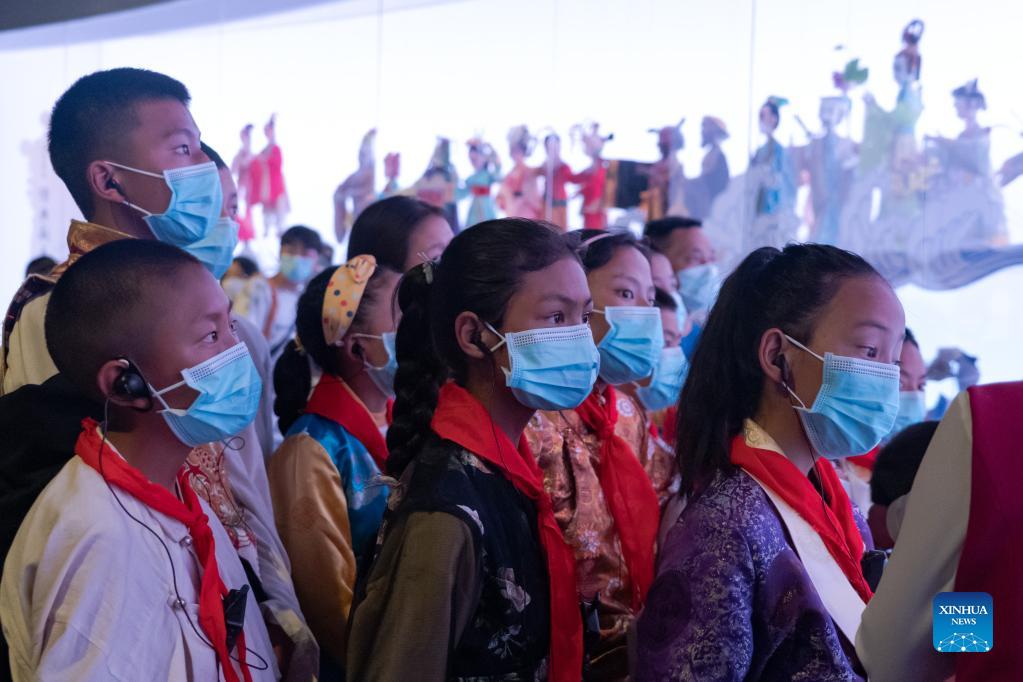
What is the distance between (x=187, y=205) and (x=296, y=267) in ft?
20.4

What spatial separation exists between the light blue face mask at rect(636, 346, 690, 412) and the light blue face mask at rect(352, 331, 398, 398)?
2.69 ft

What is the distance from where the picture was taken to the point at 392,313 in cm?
301

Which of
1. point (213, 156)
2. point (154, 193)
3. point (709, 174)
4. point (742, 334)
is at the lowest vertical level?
point (742, 334)

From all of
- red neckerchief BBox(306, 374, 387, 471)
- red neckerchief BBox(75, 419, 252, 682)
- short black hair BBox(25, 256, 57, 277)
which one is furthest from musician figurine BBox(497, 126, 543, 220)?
red neckerchief BBox(75, 419, 252, 682)

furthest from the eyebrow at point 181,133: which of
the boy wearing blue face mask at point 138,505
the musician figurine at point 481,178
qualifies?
the musician figurine at point 481,178

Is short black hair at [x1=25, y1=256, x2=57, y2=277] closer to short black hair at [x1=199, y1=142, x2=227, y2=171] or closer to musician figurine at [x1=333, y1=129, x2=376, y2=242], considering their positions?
short black hair at [x1=199, y1=142, x2=227, y2=171]

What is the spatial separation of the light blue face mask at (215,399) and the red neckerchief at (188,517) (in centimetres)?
11

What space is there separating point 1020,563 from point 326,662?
1.81 metres

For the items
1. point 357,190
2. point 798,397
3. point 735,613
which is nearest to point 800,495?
point 798,397

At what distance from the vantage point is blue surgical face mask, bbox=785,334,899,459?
192 cm

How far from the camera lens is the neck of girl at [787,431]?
1.96 m

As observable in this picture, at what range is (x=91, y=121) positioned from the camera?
7.68ft

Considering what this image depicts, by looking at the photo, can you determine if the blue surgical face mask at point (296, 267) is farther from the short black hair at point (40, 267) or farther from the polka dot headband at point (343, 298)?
the polka dot headband at point (343, 298)

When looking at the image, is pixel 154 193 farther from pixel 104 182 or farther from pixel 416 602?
pixel 416 602
